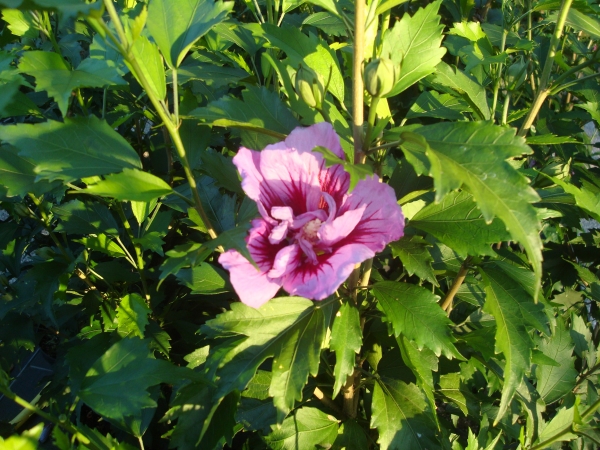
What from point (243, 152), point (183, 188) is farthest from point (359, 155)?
point (183, 188)

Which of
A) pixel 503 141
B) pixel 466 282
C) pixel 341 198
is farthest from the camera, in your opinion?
pixel 466 282

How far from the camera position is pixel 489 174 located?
60 cm

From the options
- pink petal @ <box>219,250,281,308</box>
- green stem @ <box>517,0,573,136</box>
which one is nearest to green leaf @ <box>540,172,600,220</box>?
green stem @ <box>517,0,573,136</box>

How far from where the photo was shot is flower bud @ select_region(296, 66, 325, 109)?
70cm

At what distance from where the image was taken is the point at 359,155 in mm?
745

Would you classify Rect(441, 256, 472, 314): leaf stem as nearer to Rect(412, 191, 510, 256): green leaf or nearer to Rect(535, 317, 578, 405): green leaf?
Rect(412, 191, 510, 256): green leaf

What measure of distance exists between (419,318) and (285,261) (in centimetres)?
25

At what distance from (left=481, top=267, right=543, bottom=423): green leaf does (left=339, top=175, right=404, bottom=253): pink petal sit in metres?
0.30

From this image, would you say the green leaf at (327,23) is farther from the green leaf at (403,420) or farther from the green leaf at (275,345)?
the green leaf at (403,420)

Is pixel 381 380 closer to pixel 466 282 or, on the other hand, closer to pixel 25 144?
pixel 466 282

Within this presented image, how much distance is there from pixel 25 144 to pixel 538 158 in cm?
132

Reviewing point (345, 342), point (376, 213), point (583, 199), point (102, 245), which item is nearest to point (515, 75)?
point (583, 199)

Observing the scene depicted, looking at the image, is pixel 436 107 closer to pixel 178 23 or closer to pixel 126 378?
pixel 178 23

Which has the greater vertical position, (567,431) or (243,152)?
(243,152)
